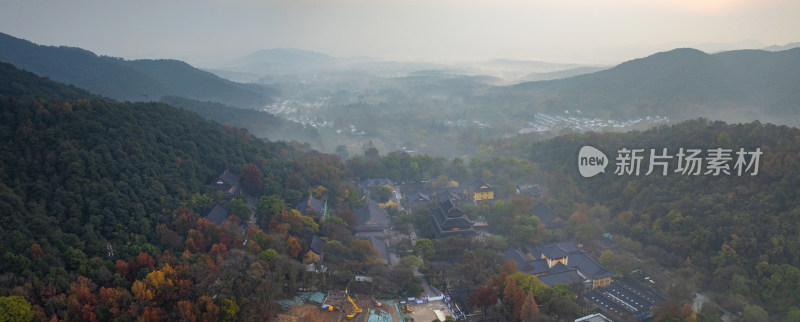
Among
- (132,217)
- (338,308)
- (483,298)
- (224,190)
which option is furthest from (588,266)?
(132,217)

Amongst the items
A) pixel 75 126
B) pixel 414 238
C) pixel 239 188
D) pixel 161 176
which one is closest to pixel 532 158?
pixel 414 238

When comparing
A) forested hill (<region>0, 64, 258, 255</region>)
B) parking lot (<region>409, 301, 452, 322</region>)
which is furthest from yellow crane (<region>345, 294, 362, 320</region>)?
forested hill (<region>0, 64, 258, 255</region>)

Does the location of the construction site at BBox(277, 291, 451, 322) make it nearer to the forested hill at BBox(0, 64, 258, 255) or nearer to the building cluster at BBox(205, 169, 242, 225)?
the forested hill at BBox(0, 64, 258, 255)

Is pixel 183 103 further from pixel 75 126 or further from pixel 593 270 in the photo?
pixel 593 270

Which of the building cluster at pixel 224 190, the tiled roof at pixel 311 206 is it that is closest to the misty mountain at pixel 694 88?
the tiled roof at pixel 311 206

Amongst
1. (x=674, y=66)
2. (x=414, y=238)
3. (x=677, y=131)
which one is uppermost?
(x=674, y=66)

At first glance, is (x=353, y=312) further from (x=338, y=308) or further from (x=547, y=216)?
(x=547, y=216)
